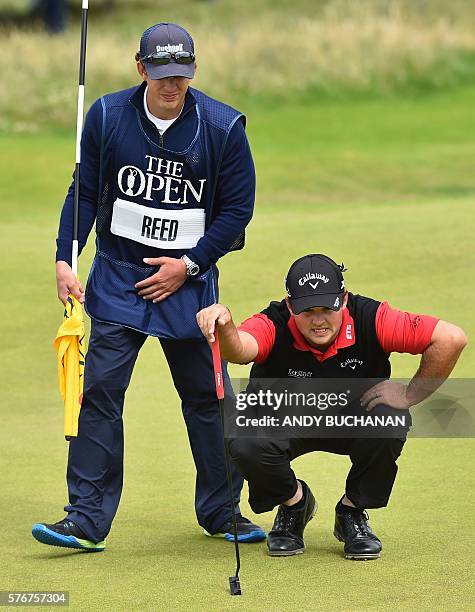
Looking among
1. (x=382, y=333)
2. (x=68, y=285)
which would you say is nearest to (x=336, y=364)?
(x=382, y=333)

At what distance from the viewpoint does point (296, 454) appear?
235 inches

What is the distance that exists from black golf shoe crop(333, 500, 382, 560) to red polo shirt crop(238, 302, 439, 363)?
64 cm

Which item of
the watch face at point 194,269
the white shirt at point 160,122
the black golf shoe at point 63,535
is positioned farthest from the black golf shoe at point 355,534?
the white shirt at point 160,122

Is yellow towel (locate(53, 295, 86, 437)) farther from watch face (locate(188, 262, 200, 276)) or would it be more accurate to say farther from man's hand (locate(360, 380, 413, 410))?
man's hand (locate(360, 380, 413, 410))

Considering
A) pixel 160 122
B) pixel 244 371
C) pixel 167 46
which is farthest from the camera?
pixel 244 371

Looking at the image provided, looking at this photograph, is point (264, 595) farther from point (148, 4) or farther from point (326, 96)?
point (148, 4)

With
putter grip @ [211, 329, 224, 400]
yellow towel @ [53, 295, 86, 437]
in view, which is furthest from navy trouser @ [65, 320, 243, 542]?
putter grip @ [211, 329, 224, 400]

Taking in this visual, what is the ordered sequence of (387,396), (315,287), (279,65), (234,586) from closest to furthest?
(234,586) < (315,287) < (387,396) < (279,65)

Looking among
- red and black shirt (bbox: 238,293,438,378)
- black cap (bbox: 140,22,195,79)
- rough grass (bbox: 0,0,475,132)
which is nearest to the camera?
red and black shirt (bbox: 238,293,438,378)

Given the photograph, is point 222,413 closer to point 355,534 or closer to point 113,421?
point 113,421

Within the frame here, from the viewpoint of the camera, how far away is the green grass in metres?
5.53

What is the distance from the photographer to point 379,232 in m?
13.3

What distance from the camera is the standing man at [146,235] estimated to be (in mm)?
6039

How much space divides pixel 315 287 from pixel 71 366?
1.03 meters
